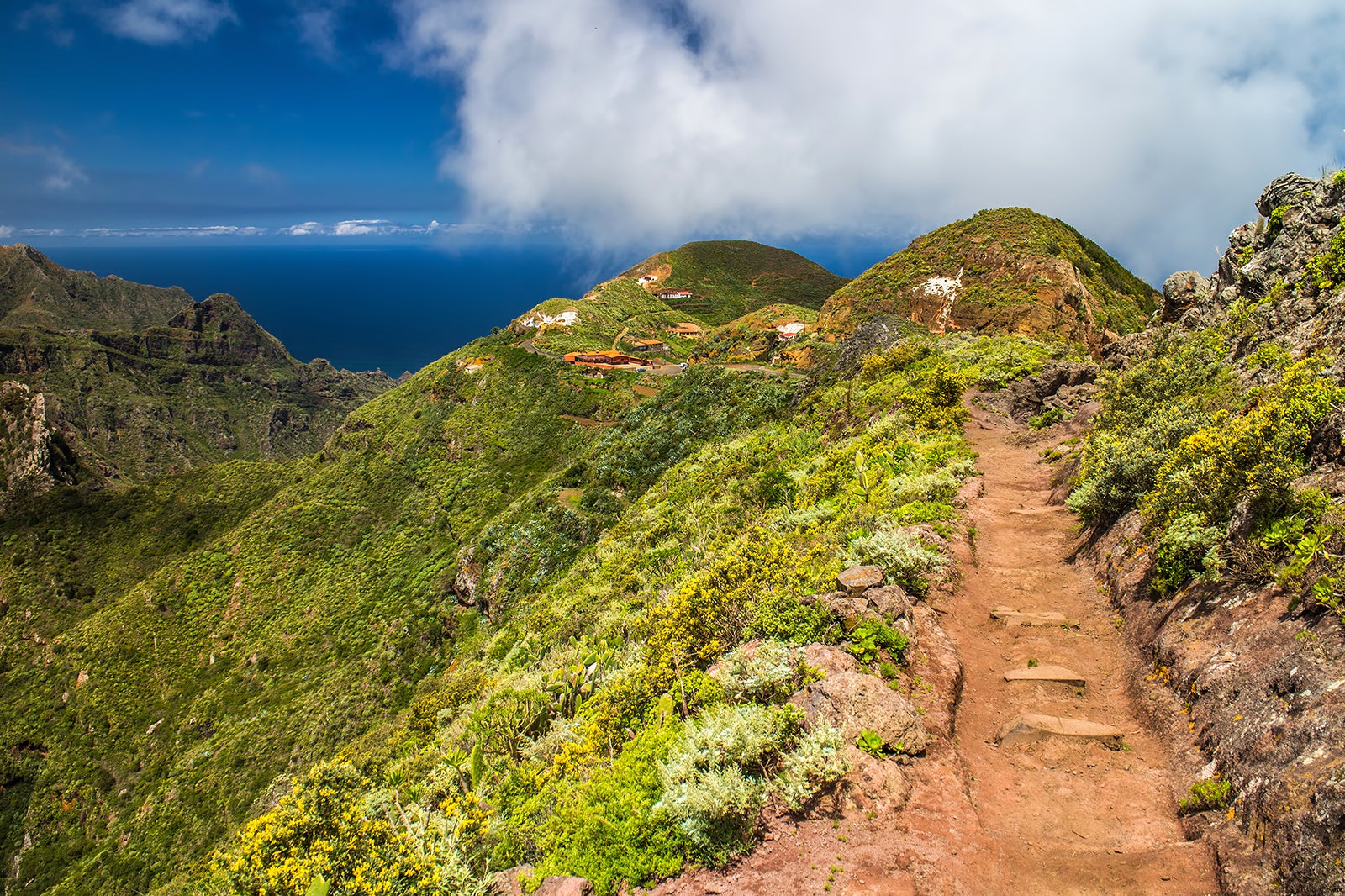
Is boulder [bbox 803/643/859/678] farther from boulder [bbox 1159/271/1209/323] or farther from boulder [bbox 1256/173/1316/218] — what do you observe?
boulder [bbox 1159/271/1209/323]

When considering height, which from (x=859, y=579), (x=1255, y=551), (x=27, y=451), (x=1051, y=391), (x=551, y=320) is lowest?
(x=27, y=451)

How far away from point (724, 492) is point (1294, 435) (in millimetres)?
13889

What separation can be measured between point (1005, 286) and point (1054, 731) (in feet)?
146

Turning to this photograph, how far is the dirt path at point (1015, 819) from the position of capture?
4.98m

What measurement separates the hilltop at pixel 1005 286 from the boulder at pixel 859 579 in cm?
3710

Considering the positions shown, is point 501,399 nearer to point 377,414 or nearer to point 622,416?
point 622,416

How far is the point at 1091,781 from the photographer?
585 cm

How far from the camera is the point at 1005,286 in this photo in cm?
4256

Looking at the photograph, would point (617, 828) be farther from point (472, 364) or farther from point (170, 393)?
point (170, 393)

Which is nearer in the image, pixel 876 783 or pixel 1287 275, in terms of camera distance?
pixel 876 783

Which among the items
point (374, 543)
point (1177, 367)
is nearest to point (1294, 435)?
point (1177, 367)

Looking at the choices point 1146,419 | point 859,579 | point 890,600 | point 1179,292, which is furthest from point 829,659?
point 1179,292

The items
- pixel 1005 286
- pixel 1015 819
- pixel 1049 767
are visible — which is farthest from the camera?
pixel 1005 286

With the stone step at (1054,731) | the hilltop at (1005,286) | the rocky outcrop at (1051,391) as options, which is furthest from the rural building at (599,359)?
the stone step at (1054,731)
